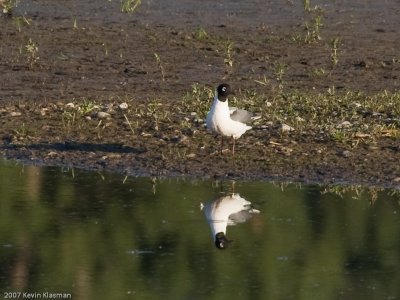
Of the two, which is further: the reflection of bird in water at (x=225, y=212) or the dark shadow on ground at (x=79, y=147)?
the dark shadow on ground at (x=79, y=147)

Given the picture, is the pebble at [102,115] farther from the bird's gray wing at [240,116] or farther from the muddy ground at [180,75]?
the bird's gray wing at [240,116]

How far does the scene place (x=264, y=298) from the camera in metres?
8.23

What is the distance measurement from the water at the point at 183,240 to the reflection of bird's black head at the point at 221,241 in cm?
5

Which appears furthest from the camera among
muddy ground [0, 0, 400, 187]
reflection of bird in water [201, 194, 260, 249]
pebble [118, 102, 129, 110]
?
pebble [118, 102, 129, 110]

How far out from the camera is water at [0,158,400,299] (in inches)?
334

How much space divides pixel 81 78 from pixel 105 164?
3.92 metres

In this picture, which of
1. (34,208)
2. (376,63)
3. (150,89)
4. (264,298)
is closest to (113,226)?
(34,208)

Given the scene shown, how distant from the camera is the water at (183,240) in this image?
8.48 meters

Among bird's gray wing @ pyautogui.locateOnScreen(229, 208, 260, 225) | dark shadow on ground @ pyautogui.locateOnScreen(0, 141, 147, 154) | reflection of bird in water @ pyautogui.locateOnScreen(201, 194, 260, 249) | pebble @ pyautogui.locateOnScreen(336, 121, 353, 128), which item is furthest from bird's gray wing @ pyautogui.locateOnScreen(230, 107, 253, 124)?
bird's gray wing @ pyautogui.locateOnScreen(229, 208, 260, 225)

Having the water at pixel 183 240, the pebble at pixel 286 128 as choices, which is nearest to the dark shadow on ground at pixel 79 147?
the water at pixel 183 240

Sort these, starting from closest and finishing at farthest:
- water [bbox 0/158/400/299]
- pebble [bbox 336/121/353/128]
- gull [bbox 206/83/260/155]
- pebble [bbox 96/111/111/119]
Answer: water [bbox 0/158/400/299], gull [bbox 206/83/260/155], pebble [bbox 336/121/353/128], pebble [bbox 96/111/111/119]

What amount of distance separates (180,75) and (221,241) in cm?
670

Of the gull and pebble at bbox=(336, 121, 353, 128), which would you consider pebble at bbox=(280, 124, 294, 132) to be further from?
the gull

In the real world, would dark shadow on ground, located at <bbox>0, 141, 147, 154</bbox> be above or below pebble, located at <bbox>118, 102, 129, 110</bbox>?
below
